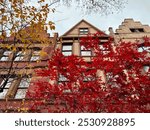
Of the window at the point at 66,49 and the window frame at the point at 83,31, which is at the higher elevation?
the window frame at the point at 83,31

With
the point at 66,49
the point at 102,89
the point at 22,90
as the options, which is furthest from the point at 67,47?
the point at 102,89

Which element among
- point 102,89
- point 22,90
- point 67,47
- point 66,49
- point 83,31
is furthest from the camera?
point 83,31

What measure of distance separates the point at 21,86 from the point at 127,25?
1395 centimetres

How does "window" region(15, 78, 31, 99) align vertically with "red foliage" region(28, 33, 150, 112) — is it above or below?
below

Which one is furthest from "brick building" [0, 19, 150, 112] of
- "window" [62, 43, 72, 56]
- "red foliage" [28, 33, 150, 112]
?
"red foliage" [28, 33, 150, 112]

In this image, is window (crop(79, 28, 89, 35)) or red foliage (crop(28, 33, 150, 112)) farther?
window (crop(79, 28, 89, 35))

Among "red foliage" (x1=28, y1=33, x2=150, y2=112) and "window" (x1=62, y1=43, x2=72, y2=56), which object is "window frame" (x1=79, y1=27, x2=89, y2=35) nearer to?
"window" (x1=62, y1=43, x2=72, y2=56)

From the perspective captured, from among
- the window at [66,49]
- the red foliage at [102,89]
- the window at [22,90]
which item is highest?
the red foliage at [102,89]

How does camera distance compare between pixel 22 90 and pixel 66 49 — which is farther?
pixel 66 49

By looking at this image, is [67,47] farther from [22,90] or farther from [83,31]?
[22,90]

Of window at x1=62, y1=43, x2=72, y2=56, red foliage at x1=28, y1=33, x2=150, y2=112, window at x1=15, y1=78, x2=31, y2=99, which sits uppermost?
red foliage at x1=28, y1=33, x2=150, y2=112

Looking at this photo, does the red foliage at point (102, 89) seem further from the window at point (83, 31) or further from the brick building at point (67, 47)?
the window at point (83, 31)

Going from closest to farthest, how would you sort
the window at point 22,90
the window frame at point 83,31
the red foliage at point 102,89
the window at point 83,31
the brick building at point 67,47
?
the red foliage at point 102,89 < the window at point 22,90 < the brick building at point 67,47 < the window frame at point 83,31 < the window at point 83,31

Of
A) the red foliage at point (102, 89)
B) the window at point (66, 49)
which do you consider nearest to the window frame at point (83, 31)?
the window at point (66, 49)
